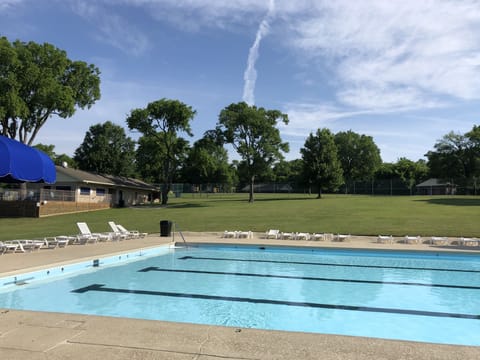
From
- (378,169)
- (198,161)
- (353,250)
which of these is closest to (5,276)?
(353,250)

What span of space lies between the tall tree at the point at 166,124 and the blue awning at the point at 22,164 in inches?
1617

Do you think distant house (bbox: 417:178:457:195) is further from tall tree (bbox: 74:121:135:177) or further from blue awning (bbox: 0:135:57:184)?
blue awning (bbox: 0:135:57:184)

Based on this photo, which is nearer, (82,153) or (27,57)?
(27,57)

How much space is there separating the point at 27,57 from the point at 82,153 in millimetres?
42228

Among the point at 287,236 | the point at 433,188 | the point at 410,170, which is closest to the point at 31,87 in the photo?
the point at 287,236

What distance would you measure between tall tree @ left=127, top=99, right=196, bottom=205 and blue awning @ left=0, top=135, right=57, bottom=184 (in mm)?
41082

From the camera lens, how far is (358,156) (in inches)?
→ 4067

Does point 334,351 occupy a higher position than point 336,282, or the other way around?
point 334,351

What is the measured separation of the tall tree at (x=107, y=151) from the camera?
75188 millimetres

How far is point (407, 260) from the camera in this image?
14.8 meters

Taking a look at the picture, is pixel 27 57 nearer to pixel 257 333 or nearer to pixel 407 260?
pixel 407 260

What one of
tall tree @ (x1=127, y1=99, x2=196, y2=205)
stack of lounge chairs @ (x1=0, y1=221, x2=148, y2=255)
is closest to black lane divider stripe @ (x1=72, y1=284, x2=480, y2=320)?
stack of lounge chairs @ (x1=0, y1=221, x2=148, y2=255)

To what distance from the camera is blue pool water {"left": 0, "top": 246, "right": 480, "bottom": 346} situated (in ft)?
24.4

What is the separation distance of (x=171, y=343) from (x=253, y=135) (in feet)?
149
